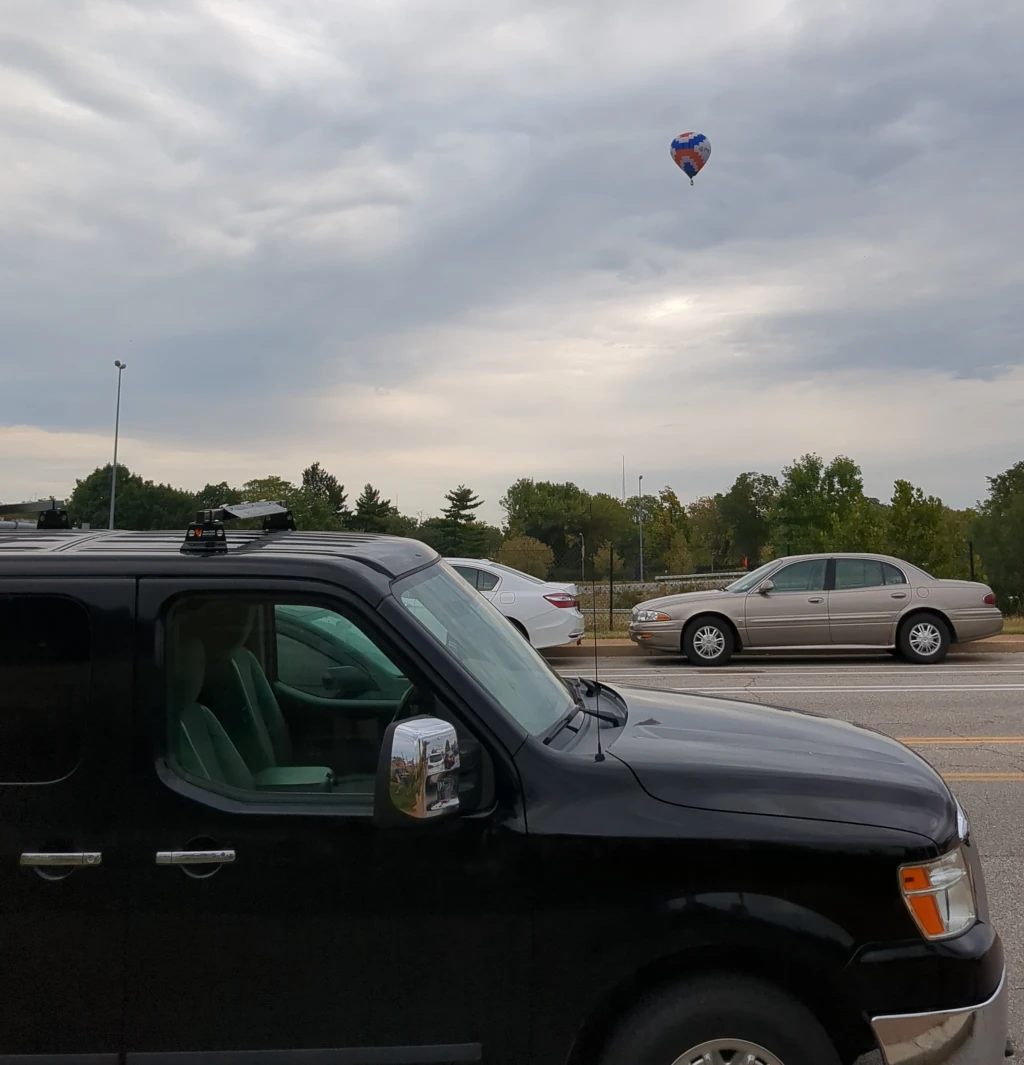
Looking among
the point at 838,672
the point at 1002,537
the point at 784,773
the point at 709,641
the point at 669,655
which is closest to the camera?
the point at 784,773

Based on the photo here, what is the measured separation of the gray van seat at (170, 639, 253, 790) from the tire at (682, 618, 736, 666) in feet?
43.9

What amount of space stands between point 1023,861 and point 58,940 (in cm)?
480

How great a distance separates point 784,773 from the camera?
8.95ft

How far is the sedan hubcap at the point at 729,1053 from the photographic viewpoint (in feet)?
8.04

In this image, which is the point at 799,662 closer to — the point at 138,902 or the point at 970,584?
the point at 970,584

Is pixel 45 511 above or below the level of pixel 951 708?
above

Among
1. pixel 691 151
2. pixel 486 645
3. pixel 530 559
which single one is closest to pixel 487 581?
pixel 530 559

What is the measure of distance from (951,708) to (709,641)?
5100 millimetres

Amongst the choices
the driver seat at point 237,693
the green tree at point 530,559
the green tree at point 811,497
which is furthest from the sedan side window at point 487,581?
the green tree at point 811,497

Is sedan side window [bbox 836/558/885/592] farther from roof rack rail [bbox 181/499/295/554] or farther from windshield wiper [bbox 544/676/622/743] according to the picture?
roof rack rail [bbox 181/499/295/554]

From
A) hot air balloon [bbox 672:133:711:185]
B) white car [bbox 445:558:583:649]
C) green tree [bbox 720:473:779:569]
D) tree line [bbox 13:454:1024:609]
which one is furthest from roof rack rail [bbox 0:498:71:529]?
green tree [bbox 720:473:779:569]

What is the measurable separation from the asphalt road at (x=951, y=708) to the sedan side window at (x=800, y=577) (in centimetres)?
113

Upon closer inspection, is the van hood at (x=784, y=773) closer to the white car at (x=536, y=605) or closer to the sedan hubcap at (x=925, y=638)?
the white car at (x=536, y=605)

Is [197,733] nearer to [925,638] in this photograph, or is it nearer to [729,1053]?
[729,1053]
